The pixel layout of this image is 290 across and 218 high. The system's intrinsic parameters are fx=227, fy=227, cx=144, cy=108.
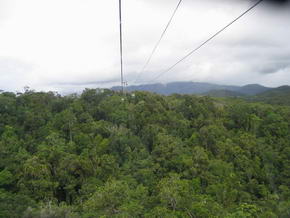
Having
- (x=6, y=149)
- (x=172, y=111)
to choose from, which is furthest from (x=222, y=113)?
(x=6, y=149)

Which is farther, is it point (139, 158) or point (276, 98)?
point (276, 98)

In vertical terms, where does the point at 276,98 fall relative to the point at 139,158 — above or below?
above

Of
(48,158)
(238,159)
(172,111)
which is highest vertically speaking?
(172,111)

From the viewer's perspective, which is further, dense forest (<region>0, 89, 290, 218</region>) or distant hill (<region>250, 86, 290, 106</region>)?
distant hill (<region>250, 86, 290, 106</region>)

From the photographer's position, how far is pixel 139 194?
1641 cm

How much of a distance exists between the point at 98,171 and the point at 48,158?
15.8 ft

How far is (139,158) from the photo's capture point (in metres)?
24.2

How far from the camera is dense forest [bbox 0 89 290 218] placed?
14727 mm

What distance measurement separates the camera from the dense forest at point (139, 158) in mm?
14727

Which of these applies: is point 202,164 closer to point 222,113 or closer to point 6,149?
point 222,113

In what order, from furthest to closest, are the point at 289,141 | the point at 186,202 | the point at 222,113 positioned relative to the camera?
the point at 222,113, the point at 289,141, the point at 186,202

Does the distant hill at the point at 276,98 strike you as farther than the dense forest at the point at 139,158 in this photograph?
Yes

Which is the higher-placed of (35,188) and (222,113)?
(222,113)

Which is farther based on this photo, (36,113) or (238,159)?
(36,113)
